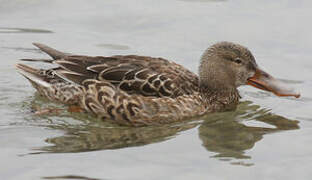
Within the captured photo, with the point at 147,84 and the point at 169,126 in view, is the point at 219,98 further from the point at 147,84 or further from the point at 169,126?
the point at 147,84

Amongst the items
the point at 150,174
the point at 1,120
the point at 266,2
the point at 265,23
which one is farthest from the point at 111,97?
the point at 266,2

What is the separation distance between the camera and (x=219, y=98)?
961cm

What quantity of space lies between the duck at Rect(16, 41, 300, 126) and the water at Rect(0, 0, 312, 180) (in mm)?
197

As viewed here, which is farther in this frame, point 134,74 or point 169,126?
point 134,74

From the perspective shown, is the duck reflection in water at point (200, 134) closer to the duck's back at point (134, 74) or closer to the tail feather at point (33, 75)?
the duck's back at point (134, 74)

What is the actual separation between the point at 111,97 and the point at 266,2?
5290mm

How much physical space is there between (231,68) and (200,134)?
4.87 ft

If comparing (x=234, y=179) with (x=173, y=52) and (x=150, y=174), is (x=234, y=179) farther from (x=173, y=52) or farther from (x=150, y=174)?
(x=173, y=52)

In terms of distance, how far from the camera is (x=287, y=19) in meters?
12.4

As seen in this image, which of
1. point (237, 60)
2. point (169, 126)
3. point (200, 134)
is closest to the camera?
point (200, 134)

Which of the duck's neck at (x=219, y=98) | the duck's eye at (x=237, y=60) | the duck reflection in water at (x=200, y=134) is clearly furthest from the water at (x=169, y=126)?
the duck's eye at (x=237, y=60)

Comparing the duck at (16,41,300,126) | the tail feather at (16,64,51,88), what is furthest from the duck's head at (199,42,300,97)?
the tail feather at (16,64,51,88)

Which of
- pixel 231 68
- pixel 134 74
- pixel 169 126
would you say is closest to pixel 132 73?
pixel 134 74

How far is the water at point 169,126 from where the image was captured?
7348mm
